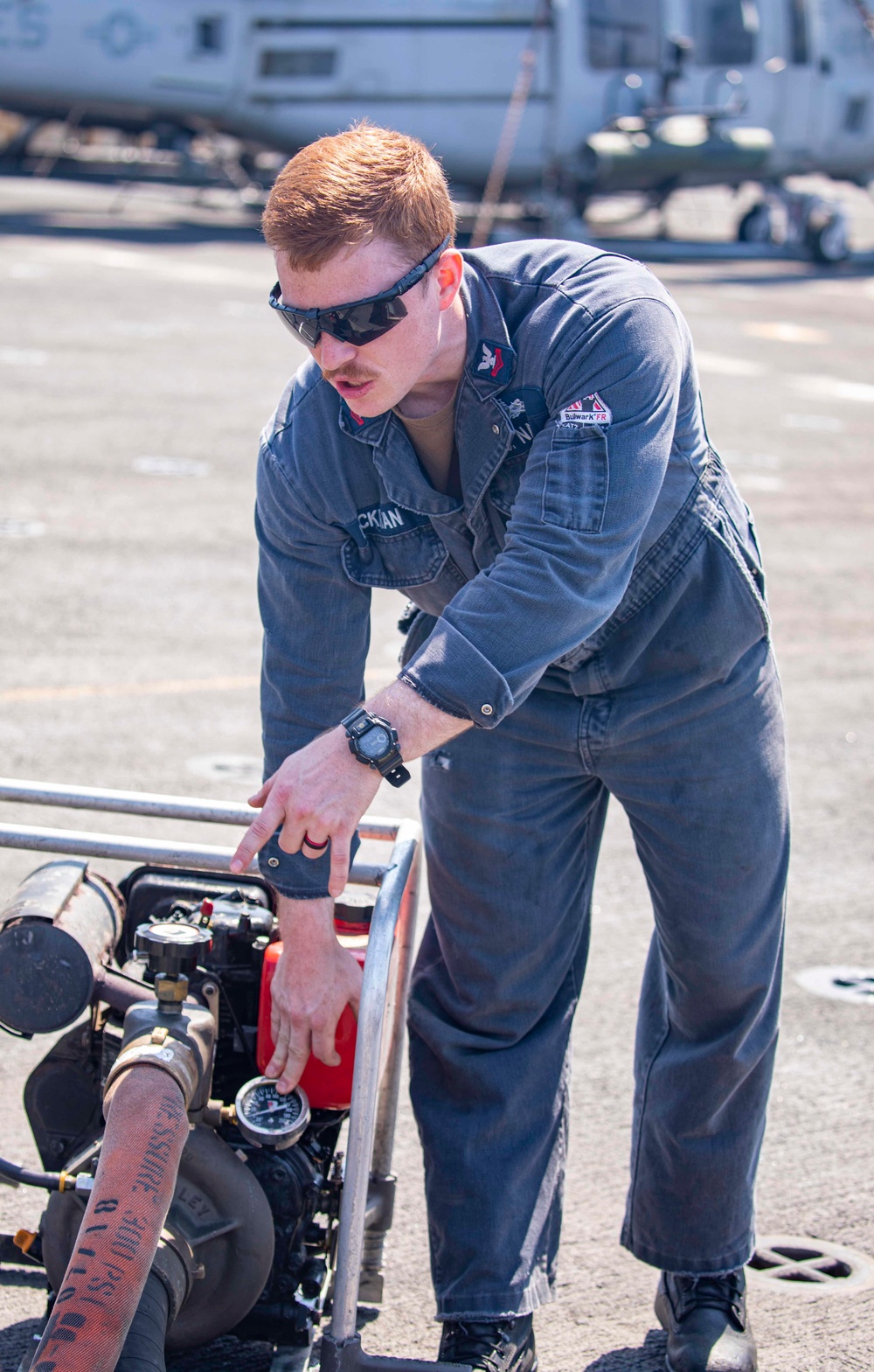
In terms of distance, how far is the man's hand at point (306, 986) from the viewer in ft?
7.87

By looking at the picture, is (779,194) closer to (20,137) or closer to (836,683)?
(20,137)

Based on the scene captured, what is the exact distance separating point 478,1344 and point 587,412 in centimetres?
156

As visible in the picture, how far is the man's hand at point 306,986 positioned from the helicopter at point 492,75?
20.2 m

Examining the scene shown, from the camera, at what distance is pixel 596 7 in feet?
70.0

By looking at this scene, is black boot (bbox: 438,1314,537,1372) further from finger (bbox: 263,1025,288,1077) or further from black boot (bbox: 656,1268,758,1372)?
finger (bbox: 263,1025,288,1077)

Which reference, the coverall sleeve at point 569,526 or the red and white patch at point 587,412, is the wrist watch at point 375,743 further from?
the red and white patch at point 587,412

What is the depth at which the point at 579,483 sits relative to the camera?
2088 mm

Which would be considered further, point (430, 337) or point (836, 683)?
point (836, 683)

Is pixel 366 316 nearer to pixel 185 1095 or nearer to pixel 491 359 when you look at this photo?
pixel 491 359

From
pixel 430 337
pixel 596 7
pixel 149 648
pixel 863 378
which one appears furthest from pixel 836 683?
pixel 596 7

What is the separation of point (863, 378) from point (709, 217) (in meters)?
17.9

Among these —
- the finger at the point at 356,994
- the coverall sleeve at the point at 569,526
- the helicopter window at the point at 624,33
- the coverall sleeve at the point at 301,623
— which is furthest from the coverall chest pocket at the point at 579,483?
the helicopter window at the point at 624,33

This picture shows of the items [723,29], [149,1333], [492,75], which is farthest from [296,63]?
[149,1333]

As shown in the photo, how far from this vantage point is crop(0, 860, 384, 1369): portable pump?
2.28 meters
